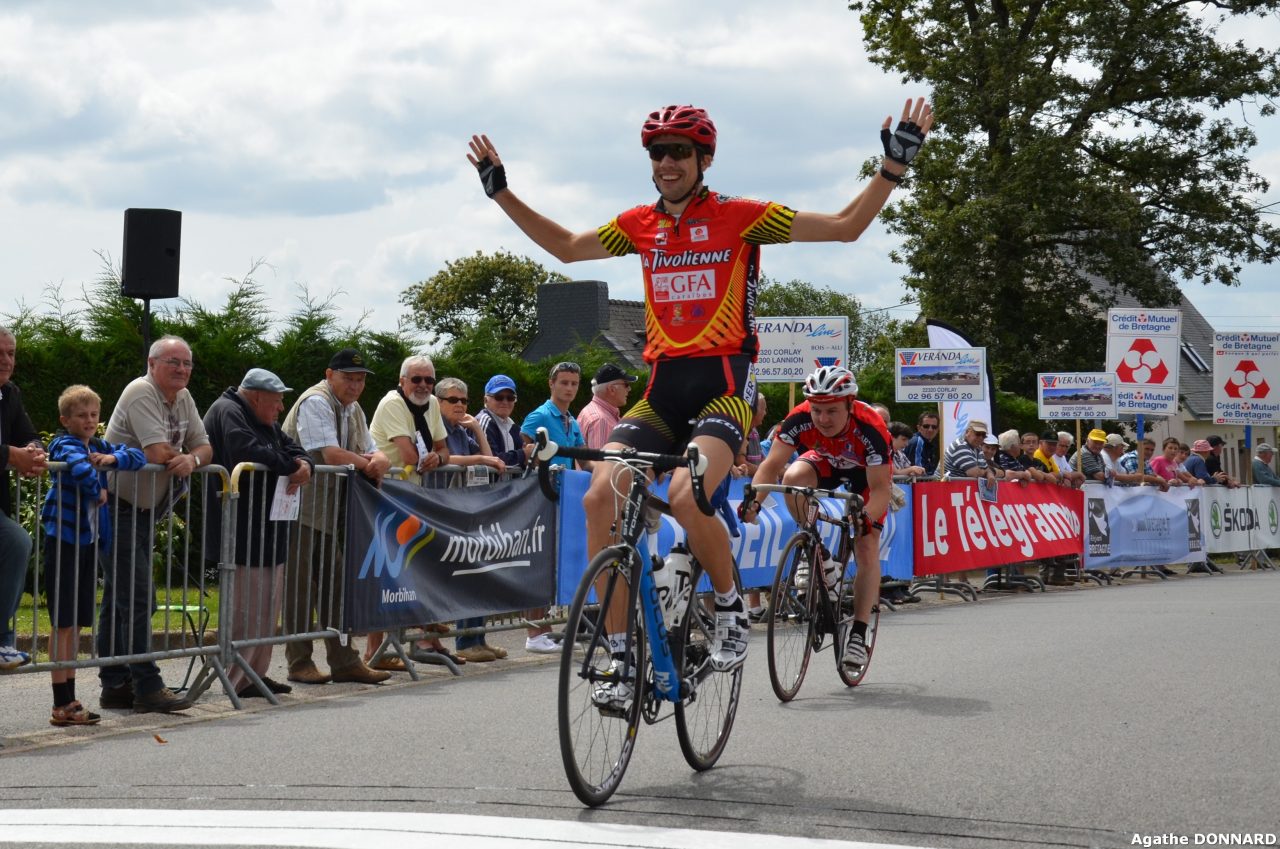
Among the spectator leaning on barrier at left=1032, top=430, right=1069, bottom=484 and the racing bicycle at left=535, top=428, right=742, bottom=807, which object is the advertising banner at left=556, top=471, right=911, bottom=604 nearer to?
the racing bicycle at left=535, top=428, right=742, bottom=807

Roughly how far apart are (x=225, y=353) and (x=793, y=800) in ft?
38.8

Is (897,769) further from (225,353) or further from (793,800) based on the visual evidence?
(225,353)

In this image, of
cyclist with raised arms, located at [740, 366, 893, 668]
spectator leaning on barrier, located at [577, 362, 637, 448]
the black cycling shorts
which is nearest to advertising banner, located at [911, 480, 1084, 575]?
spectator leaning on barrier, located at [577, 362, 637, 448]

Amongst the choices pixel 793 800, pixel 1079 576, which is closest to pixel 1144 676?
pixel 793 800

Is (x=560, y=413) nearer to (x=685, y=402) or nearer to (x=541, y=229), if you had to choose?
(x=541, y=229)

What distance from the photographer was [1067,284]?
139 ft

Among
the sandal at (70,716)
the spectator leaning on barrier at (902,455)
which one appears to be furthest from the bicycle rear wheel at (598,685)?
the spectator leaning on barrier at (902,455)

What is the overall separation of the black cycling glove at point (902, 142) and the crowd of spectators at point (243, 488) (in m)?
1.88

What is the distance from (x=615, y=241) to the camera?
22.2ft

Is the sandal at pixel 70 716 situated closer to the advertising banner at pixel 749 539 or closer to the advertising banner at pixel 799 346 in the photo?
the advertising banner at pixel 749 539

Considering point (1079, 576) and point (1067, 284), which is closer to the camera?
point (1079, 576)

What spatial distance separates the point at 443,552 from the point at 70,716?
9.91 ft

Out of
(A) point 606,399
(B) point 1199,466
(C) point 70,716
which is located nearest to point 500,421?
(A) point 606,399

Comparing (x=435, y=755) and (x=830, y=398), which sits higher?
(x=830, y=398)
